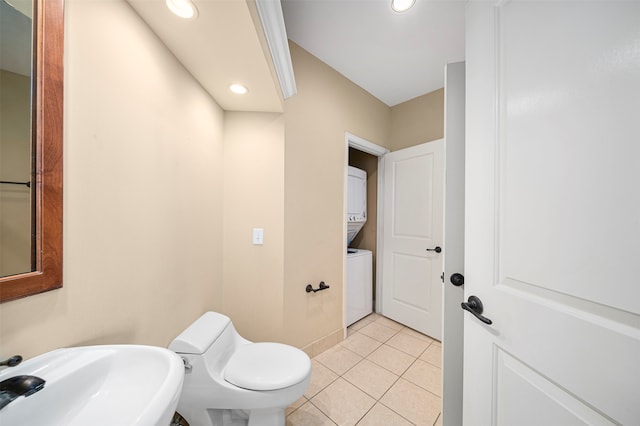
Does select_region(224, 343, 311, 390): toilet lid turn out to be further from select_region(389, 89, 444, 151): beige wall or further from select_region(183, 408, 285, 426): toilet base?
select_region(389, 89, 444, 151): beige wall

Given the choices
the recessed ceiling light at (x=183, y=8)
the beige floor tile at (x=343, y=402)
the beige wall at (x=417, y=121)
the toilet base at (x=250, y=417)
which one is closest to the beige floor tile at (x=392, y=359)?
the beige floor tile at (x=343, y=402)

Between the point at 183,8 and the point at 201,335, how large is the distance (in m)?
1.46

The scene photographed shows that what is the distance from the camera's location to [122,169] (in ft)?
2.74

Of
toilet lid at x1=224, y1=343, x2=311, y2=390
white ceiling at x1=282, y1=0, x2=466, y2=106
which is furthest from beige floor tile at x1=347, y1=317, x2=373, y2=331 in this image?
white ceiling at x1=282, y1=0, x2=466, y2=106

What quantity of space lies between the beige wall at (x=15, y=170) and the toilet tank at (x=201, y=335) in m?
0.67

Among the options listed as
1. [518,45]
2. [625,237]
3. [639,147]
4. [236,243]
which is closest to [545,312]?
[625,237]

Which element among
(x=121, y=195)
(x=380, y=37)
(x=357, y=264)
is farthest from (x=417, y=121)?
(x=121, y=195)

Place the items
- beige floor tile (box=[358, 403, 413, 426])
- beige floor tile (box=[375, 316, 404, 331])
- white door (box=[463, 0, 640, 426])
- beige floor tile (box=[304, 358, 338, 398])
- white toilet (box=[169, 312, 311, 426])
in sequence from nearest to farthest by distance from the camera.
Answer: white door (box=[463, 0, 640, 426]), white toilet (box=[169, 312, 311, 426]), beige floor tile (box=[358, 403, 413, 426]), beige floor tile (box=[304, 358, 338, 398]), beige floor tile (box=[375, 316, 404, 331])

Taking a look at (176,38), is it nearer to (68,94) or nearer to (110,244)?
(68,94)

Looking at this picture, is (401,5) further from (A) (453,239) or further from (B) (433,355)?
(B) (433,355)

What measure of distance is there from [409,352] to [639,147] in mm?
2099

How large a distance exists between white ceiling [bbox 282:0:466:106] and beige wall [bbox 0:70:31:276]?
1.46 meters

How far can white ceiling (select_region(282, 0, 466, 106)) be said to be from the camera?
55.4 inches

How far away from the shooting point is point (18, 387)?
476mm
